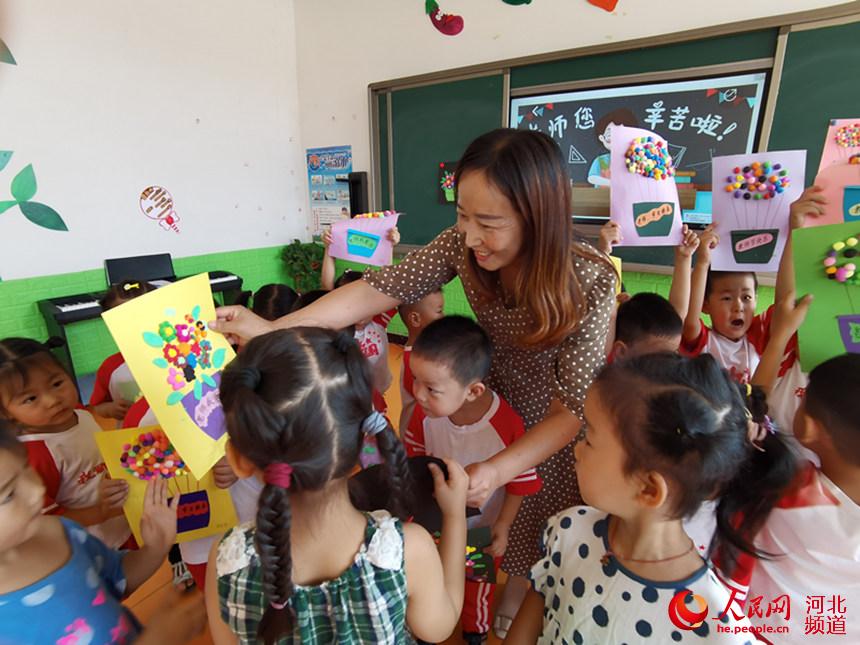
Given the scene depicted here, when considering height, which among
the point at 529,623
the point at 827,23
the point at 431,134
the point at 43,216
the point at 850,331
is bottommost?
the point at 529,623

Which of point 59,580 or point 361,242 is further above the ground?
point 361,242

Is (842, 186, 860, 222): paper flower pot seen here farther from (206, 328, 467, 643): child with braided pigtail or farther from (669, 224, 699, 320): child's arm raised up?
(206, 328, 467, 643): child with braided pigtail

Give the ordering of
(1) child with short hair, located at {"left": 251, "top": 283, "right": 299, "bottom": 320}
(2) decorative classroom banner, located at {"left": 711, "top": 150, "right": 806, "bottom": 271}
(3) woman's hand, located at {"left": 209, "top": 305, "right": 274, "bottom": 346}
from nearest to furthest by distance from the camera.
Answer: (3) woman's hand, located at {"left": 209, "top": 305, "right": 274, "bottom": 346} → (2) decorative classroom banner, located at {"left": 711, "top": 150, "right": 806, "bottom": 271} → (1) child with short hair, located at {"left": 251, "top": 283, "right": 299, "bottom": 320}

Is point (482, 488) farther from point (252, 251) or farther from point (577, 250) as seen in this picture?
point (252, 251)

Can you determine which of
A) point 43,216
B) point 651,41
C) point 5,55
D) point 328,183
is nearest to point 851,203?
point 651,41

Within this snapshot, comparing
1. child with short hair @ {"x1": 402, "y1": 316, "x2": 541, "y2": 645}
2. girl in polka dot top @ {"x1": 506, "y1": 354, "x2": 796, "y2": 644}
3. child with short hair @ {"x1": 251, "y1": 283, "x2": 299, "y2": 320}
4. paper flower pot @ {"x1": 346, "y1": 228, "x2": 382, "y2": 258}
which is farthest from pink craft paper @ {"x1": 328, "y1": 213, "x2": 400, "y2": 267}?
girl in polka dot top @ {"x1": 506, "y1": 354, "x2": 796, "y2": 644}

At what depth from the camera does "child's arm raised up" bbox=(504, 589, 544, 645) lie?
935 millimetres

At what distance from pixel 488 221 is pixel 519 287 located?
18 cm

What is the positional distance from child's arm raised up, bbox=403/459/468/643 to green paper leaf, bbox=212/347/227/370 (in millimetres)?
516

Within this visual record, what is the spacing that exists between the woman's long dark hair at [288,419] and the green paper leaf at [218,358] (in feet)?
1.13

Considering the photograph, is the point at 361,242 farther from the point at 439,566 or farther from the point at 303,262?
the point at 303,262

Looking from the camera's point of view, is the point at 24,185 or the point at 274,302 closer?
the point at 274,302

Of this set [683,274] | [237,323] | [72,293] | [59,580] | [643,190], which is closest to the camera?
Answer: [59,580]

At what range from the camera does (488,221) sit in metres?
1.04
